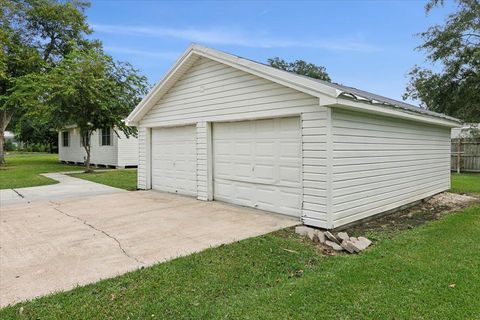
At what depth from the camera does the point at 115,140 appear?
19.3 meters

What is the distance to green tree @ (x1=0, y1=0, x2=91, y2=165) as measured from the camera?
65.4 feet

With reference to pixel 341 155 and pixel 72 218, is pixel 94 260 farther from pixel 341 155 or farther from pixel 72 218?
pixel 341 155

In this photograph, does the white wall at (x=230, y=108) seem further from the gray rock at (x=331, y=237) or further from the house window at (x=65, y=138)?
the house window at (x=65, y=138)

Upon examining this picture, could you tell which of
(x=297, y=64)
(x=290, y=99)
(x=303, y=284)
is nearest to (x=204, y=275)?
(x=303, y=284)

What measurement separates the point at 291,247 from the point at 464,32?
16583 mm

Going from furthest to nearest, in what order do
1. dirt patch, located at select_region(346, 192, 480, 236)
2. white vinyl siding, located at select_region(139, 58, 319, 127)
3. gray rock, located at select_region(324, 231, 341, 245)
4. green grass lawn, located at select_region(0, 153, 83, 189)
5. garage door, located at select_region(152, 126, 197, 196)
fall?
green grass lawn, located at select_region(0, 153, 83, 189)
garage door, located at select_region(152, 126, 197, 196)
white vinyl siding, located at select_region(139, 58, 319, 127)
dirt patch, located at select_region(346, 192, 480, 236)
gray rock, located at select_region(324, 231, 341, 245)

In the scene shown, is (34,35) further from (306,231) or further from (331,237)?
(331,237)

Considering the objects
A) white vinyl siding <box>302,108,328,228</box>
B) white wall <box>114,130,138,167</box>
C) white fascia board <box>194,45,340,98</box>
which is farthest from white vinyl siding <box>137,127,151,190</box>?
white wall <box>114,130,138,167</box>

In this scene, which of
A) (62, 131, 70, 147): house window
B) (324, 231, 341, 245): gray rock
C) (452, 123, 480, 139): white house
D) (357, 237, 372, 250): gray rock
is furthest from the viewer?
(62, 131, 70, 147): house window

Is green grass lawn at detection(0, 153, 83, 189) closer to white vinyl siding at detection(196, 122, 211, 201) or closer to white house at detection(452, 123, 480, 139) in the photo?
white vinyl siding at detection(196, 122, 211, 201)

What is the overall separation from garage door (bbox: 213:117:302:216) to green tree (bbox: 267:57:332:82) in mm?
35711

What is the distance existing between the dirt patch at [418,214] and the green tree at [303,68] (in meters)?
33.4

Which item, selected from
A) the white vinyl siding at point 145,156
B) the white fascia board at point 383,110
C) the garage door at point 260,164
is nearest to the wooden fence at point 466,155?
the white fascia board at point 383,110

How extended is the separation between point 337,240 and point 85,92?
13.7 meters
